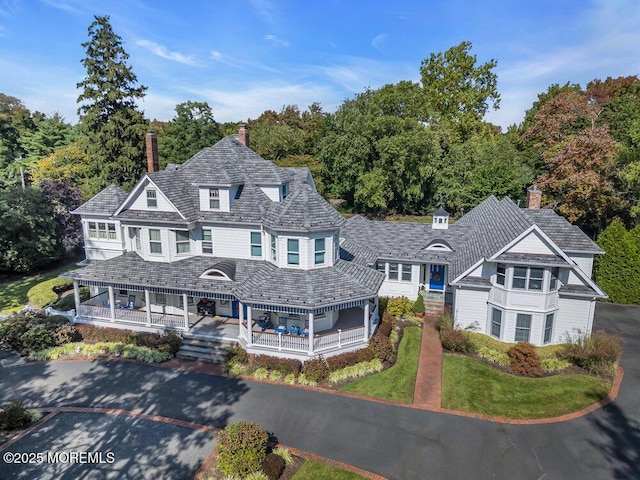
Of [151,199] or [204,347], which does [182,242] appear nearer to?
[151,199]

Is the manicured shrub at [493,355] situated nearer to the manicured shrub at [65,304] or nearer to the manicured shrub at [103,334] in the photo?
the manicured shrub at [103,334]

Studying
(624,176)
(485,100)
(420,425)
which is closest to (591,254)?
(624,176)

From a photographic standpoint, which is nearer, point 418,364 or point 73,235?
point 418,364

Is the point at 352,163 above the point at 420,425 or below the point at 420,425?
above

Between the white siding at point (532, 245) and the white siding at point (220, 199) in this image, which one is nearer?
the white siding at point (532, 245)

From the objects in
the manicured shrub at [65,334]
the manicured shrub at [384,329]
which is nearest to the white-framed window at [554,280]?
the manicured shrub at [384,329]

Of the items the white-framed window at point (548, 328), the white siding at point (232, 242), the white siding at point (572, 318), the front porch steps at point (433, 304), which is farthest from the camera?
the front porch steps at point (433, 304)

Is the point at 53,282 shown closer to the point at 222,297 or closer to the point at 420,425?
the point at 222,297

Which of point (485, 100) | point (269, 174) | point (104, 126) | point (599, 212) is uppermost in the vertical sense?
point (485, 100)
